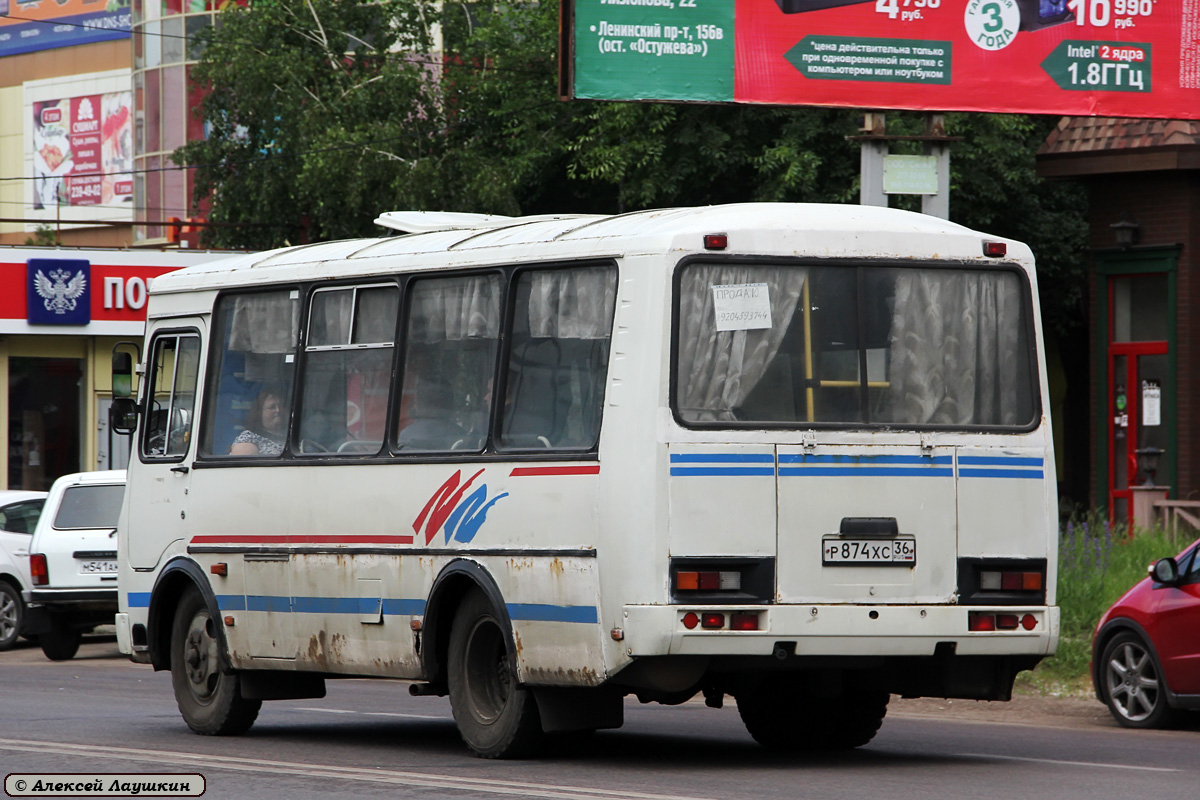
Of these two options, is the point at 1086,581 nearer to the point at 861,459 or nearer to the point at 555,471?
the point at 861,459

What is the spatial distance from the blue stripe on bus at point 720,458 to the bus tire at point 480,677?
1.49 metres

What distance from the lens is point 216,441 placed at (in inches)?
523

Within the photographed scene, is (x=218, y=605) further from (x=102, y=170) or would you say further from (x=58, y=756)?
(x=102, y=170)

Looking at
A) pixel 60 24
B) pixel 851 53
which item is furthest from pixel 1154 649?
pixel 60 24

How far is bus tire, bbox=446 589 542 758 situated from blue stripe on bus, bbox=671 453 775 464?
1.49 meters

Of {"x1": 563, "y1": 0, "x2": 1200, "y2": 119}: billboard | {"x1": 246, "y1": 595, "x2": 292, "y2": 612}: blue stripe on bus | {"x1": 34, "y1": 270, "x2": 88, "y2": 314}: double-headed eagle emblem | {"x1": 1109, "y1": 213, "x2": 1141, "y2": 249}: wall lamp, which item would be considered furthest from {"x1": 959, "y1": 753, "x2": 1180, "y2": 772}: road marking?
{"x1": 34, "y1": 270, "x2": 88, "y2": 314}: double-headed eagle emblem

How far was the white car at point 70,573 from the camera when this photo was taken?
69.6 ft

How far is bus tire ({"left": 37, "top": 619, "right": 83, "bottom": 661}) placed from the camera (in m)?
21.4

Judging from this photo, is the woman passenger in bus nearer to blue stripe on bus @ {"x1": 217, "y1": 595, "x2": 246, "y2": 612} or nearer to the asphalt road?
blue stripe on bus @ {"x1": 217, "y1": 595, "x2": 246, "y2": 612}

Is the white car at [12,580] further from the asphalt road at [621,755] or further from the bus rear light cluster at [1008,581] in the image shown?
the bus rear light cluster at [1008,581]

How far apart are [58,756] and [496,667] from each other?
230 centimetres

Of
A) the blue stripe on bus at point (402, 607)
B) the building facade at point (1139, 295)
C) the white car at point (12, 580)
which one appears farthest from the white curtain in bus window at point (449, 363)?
the building facade at point (1139, 295)

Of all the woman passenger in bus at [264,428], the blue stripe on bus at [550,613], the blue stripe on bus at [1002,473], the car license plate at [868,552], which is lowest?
the blue stripe on bus at [550,613]

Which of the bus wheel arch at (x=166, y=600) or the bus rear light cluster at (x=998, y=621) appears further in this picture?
the bus wheel arch at (x=166, y=600)
